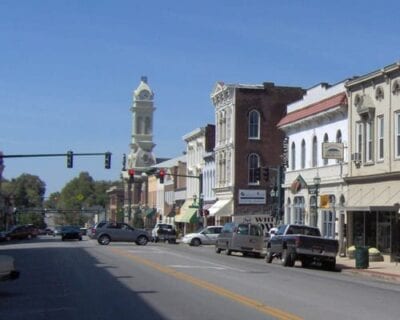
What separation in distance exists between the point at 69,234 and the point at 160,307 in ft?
180

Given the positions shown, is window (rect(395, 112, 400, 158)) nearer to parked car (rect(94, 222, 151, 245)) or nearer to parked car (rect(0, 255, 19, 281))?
parked car (rect(94, 222, 151, 245))

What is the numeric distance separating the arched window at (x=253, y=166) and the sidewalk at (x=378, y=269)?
29.8 meters

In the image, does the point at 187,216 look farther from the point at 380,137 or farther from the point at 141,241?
the point at 380,137

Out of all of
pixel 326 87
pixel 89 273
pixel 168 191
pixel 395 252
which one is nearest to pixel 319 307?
pixel 89 273

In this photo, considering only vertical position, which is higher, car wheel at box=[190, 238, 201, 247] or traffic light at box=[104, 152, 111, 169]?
traffic light at box=[104, 152, 111, 169]

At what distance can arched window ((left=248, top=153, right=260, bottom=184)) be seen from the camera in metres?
67.7

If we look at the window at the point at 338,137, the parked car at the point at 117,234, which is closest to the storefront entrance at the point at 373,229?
the window at the point at 338,137

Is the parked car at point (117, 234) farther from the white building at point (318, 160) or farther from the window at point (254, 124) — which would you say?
the window at point (254, 124)

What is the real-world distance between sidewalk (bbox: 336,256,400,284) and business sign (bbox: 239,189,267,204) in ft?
95.5

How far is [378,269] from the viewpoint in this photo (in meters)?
31.7

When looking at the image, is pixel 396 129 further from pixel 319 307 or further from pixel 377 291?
pixel 319 307

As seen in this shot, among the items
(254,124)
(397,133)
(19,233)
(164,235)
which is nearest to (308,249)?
(397,133)

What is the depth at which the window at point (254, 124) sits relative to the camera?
6756cm

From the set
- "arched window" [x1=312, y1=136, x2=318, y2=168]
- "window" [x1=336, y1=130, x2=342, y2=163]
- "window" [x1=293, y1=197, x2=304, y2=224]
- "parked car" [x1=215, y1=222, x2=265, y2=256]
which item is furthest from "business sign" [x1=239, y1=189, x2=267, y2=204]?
"parked car" [x1=215, y1=222, x2=265, y2=256]
